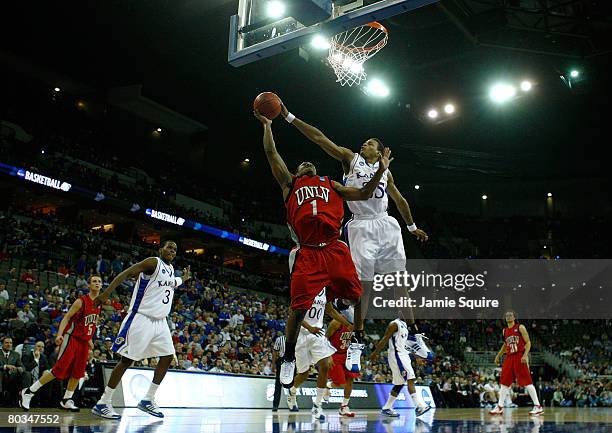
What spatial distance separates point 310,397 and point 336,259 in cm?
757

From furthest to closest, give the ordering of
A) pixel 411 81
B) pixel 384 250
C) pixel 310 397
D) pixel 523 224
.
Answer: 1. pixel 523 224
2. pixel 411 81
3. pixel 310 397
4. pixel 384 250

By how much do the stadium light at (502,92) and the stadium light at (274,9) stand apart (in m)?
11.8

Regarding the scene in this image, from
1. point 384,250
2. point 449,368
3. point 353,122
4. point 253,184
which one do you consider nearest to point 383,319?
point 449,368

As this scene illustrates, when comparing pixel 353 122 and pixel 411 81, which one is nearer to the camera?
pixel 411 81

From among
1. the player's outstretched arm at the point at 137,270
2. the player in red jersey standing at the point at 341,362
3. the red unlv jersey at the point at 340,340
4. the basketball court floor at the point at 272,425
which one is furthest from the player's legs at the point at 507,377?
the player's outstretched arm at the point at 137,270

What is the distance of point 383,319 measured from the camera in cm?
2569

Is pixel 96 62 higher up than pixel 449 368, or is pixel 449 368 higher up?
pixel 96 62

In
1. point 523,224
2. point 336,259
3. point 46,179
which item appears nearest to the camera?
point 336,259

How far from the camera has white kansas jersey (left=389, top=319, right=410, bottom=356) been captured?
9.38 metres

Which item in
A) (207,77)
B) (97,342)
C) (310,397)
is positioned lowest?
(310,397)

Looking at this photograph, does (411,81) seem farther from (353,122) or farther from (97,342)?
(97,342)

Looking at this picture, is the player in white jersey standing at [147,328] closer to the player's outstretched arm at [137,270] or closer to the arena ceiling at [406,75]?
the player's outstretched arm at [137,270]

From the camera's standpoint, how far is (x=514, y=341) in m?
10.7

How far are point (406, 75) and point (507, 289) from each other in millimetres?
12505
